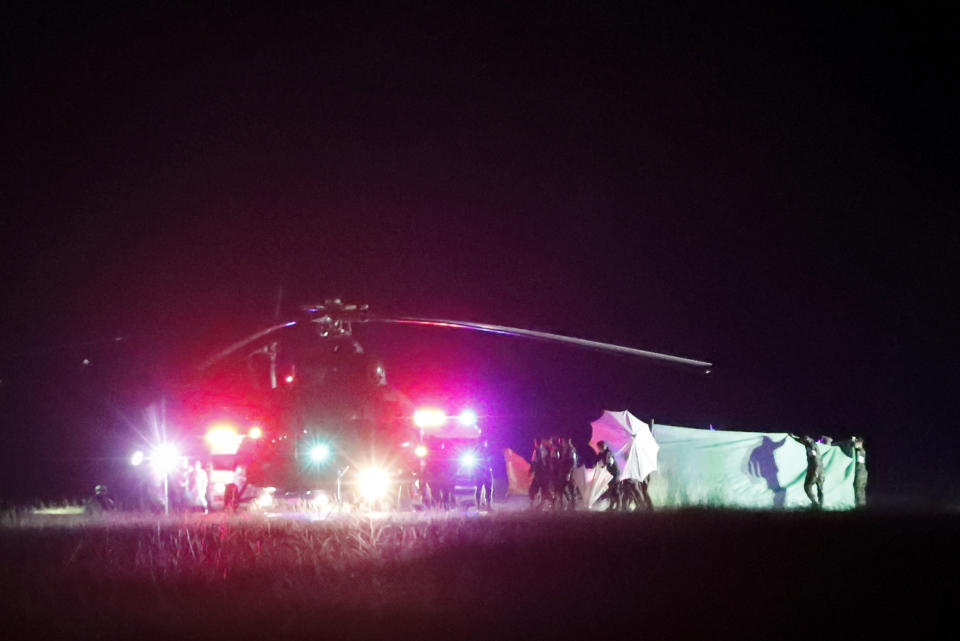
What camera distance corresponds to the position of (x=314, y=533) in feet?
42.0

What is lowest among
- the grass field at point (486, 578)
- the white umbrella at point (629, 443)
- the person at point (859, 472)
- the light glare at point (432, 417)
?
the grass field at point (486, 578)

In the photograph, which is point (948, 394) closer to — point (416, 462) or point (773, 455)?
point (773, 455)

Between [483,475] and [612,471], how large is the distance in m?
2.59

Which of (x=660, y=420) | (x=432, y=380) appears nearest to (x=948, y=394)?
(x=660, y=420)

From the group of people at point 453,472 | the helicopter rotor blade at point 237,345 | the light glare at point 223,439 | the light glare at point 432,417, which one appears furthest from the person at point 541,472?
the helicopter rotor blade at point 237,345

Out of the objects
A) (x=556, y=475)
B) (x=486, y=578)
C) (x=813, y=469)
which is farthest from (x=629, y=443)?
(x=486, y=578)

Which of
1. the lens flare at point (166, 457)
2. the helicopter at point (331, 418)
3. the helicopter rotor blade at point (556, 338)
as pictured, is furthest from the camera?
the lens flare at point (166, 457)

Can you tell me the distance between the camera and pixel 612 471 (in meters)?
A: 20.6

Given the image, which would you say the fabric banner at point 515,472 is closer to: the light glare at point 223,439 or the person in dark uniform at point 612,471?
the person in dark uniform at point 612,471

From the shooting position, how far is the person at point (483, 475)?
20344 millimetres

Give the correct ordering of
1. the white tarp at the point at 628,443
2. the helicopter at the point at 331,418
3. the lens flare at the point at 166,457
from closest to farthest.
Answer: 1. the helicopter at the point at 331,418
2. the lens flare at the point at 166,457
3. the white tarp at the point at 628,443

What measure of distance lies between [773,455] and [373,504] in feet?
31.8

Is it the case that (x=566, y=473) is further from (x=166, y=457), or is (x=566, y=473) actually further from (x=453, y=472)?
(x=166, y=457)

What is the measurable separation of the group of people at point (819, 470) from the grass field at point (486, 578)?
6.49m
